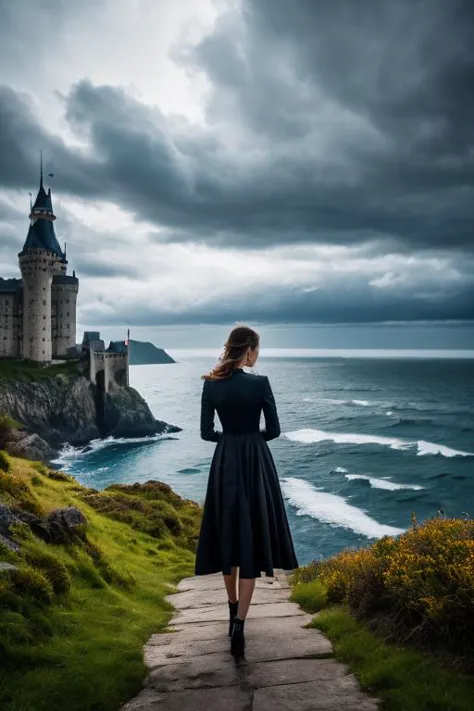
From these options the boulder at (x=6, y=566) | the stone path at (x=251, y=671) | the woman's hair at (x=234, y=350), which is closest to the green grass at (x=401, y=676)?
the stone path at (x=251, y=671)

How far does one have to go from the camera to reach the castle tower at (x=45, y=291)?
89.9 metres

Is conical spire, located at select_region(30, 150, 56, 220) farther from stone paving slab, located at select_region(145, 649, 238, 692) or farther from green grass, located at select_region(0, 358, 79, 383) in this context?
stone paving slab, located at select_region(145, 649, 238, 692)

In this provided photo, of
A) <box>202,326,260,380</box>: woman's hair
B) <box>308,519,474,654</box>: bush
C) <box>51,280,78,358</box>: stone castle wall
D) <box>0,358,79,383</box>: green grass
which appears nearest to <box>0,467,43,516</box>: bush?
<box>202,326,260,380</box>: woman's hair

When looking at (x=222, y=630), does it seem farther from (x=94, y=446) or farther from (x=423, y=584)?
(x=94, y=446)

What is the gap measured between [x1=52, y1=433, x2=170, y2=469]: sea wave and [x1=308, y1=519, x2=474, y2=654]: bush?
66686mm

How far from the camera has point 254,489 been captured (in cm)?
716

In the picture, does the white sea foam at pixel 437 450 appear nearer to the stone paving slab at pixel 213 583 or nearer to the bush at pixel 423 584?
the stone paving slab at pixel 213 583

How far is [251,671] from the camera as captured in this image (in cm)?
609

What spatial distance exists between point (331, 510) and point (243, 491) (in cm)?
3955

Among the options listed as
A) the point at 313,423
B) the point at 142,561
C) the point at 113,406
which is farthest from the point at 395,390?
the point at 142,561

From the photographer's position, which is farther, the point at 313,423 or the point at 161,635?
the point at 313,423

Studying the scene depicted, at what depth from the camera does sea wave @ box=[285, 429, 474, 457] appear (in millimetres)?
64750

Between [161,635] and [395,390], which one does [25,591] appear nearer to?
[161,635]

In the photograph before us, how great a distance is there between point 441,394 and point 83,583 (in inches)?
5942
